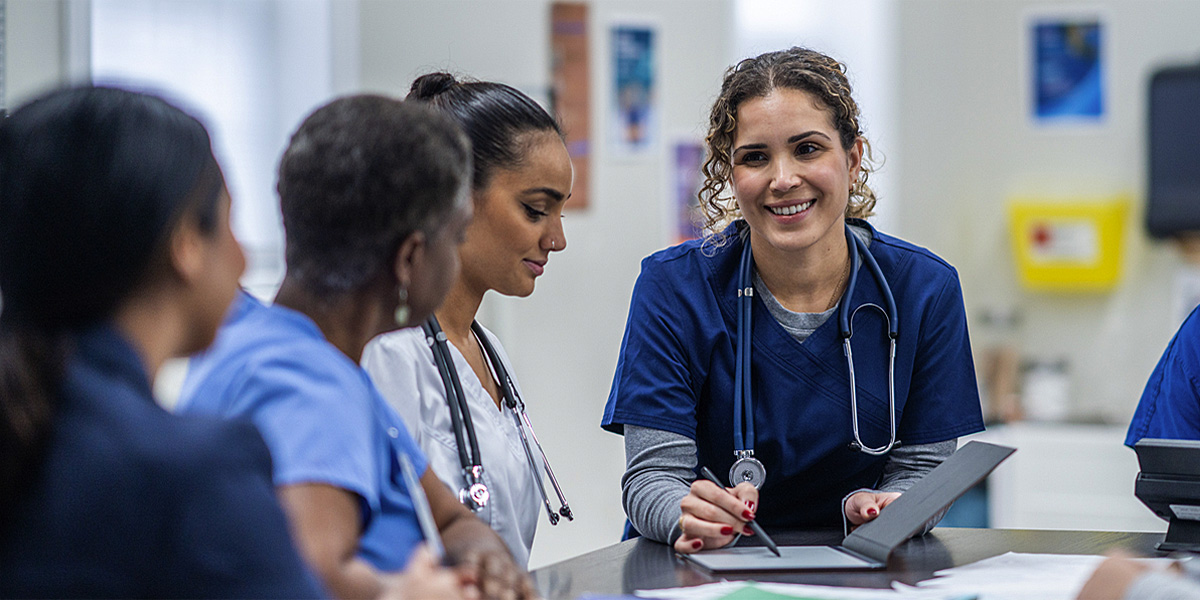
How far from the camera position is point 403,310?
3.27 feet

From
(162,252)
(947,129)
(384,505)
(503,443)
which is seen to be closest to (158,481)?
(162,252)

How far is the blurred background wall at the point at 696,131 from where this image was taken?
104 inches

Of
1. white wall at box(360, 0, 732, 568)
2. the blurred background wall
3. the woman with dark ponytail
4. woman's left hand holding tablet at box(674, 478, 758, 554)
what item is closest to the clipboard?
woman's left hand holding tablet at box(674, 478, 758, 554)

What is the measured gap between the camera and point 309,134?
0.94m

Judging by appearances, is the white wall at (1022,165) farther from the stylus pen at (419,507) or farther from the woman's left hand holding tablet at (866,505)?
the stylus pen at (419,507)

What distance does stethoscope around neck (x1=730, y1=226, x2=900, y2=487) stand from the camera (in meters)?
1.57

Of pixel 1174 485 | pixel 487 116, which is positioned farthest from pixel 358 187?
pixel 1174 485

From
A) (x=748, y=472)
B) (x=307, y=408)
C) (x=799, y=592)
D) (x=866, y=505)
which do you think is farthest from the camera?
(x=748, y=472)

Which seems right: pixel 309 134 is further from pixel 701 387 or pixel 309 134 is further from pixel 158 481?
pixel 701 387

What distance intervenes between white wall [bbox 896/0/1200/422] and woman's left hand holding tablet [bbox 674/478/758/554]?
2.56 meters

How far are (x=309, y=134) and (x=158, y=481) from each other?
364 millimetres

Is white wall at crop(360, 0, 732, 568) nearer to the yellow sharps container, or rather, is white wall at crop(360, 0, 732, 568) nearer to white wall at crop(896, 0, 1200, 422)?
white wall at crop(896, 0, 1200, 422)

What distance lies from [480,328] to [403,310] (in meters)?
0.60

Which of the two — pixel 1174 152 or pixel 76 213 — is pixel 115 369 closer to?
pixel 76 213
